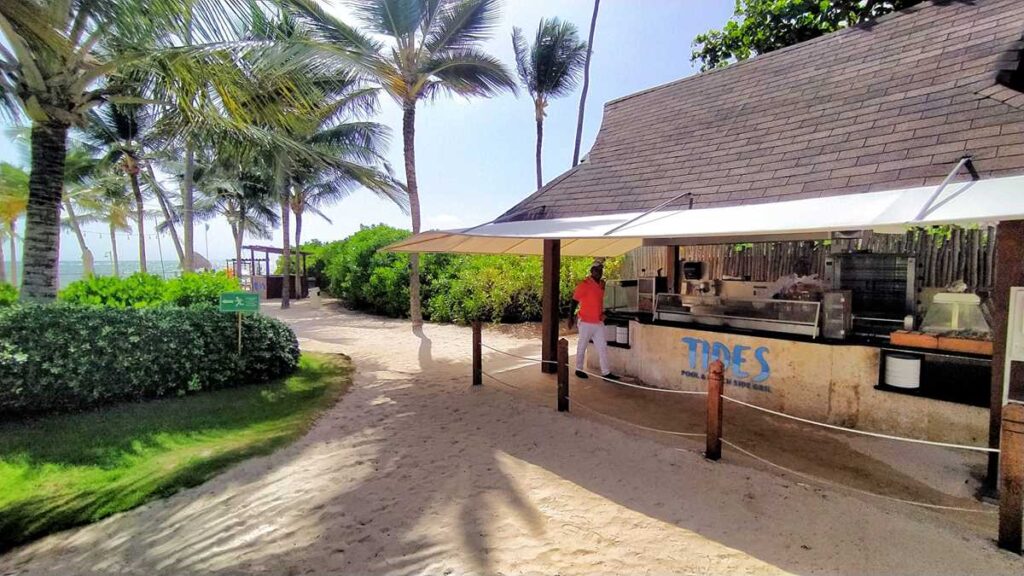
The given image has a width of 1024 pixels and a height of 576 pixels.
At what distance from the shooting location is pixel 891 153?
483 cm

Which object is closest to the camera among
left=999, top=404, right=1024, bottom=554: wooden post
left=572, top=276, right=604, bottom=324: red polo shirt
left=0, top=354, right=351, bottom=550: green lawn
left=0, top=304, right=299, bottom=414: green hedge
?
left=999, top=404, right=1024, bottom=554: wooden post

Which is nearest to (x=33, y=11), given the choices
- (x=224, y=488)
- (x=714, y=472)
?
(x=224, y=488)

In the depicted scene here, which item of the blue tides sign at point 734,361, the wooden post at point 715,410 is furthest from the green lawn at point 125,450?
the blue tides sign at point 734,361

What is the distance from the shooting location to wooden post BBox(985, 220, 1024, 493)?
372 cm

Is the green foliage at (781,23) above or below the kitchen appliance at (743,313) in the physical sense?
above

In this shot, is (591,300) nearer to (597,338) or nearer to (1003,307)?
(597,338)

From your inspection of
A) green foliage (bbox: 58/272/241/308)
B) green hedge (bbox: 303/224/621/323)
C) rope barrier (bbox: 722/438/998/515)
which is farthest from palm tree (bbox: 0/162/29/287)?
rope barrier (bbox: 722/438/998/515)

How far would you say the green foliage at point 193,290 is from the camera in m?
7.83

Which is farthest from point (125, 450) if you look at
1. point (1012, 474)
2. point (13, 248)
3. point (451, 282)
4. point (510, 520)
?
point (13, 248)

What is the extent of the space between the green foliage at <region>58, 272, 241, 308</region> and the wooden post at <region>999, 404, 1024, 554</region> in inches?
365

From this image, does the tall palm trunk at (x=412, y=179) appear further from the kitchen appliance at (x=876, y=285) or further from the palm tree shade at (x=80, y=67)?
the kitchen appliance at (x=876, y=285)

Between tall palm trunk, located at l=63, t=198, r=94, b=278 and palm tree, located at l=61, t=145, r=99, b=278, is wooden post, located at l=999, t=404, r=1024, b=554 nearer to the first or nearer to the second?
palm tree, located at l=61, t=145, r=99, b=278

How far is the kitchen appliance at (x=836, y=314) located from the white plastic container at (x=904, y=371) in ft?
1.83

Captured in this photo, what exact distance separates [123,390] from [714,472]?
274 inches
